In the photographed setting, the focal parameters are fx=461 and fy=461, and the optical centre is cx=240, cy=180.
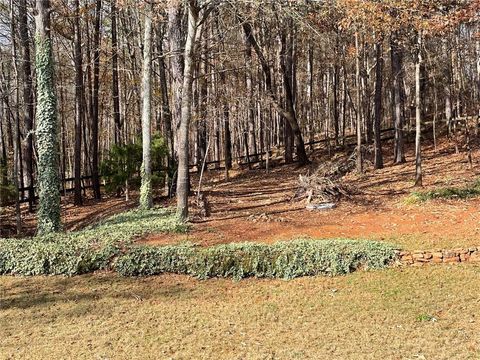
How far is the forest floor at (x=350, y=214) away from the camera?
1028 cm

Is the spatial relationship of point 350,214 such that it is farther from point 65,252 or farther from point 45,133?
point 45,133

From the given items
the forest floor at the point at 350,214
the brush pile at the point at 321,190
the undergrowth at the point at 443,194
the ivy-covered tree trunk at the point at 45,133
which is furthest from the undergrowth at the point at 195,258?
the brush pile at the point at 321,190

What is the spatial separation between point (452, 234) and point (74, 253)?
7975mm

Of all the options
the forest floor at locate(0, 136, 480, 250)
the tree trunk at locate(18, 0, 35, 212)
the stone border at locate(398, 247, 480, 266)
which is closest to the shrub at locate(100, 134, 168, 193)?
the forest floor at locate(0, 136, 480, 250)

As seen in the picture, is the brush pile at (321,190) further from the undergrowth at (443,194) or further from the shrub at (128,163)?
the shrub at (128,163)

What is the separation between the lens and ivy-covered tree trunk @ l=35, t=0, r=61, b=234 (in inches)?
468

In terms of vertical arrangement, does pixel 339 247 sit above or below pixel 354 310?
above

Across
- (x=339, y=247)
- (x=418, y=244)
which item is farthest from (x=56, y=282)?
(x=418, y=244)

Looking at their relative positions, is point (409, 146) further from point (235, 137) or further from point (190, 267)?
point (190, 267)

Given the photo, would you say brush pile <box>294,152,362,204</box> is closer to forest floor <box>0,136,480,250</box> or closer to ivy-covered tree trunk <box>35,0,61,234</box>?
forest floor <box>0,136,480,250</box>

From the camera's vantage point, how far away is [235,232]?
10.9 metres

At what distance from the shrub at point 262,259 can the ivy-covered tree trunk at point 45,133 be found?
3.73m

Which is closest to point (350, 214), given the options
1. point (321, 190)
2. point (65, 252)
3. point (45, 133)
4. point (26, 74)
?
point (321, 190)

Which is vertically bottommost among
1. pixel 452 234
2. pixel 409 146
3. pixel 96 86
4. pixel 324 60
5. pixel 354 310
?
pixel 354 310
